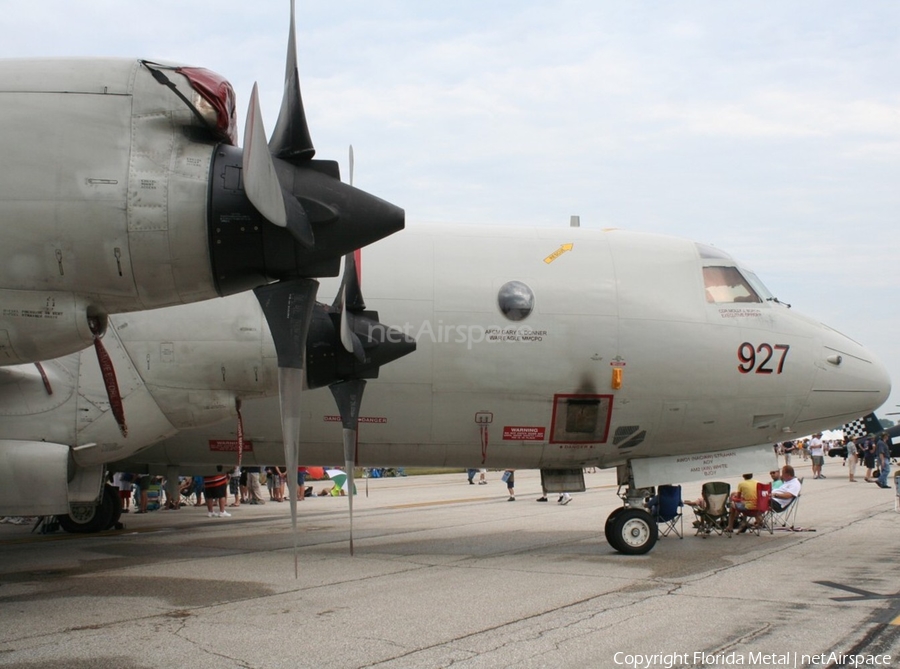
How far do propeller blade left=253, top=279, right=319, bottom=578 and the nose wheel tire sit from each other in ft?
23.9

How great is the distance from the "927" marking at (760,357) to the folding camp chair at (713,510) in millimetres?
3519

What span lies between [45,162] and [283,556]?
8.54 meters

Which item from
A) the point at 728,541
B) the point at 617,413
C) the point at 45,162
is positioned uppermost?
the point at 45,162

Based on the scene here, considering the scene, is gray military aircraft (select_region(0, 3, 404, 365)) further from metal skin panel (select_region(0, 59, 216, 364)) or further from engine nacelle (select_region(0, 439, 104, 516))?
engine nacelle (select_region(0, 439, 104, 516))

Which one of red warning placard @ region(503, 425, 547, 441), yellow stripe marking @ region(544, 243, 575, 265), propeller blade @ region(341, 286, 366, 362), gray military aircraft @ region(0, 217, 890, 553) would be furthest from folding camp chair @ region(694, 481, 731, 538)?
propeller blade @ region(341, 286, 366, 362)

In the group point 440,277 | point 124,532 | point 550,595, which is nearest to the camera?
point 550,595

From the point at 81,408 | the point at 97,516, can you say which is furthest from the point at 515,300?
the point at 97,516

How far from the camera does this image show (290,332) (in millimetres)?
6633

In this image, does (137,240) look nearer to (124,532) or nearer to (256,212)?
(256,212)

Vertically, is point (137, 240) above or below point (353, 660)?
above

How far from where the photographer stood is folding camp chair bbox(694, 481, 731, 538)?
52.3 ft

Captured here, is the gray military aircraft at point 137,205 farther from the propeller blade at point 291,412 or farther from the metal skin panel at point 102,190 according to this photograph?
the propeller blade at point 291,412

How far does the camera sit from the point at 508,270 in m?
13.1

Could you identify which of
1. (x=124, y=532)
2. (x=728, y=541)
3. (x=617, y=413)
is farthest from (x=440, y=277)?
(x=124, y=532)
